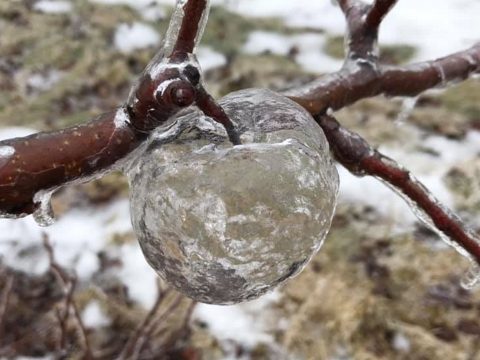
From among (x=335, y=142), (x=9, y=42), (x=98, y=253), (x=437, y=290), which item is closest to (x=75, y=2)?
(x=9, y=42)

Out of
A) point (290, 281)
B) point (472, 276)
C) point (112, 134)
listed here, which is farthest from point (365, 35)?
point (290, 281)

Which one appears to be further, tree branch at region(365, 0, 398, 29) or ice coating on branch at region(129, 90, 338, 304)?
tree branch at region(365, 0, 398, 29)

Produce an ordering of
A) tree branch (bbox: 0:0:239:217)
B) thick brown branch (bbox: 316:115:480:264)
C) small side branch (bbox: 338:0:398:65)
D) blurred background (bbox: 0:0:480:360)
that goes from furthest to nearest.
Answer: blurred background (bbox: 0:0:480:360), small side branch (bbox: 338:0:398:65), thick brown branch (bbox: 316:115:480:264), tree branch (bbox: 0:0:239:217)

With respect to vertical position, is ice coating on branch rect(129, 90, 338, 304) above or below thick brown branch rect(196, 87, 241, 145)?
below

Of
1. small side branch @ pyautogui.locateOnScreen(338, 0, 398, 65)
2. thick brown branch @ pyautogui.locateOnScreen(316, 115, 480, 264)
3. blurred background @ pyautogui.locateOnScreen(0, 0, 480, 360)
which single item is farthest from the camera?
blurred background @ pyautogui.locateOnScreen(0, 0, 480, 360)

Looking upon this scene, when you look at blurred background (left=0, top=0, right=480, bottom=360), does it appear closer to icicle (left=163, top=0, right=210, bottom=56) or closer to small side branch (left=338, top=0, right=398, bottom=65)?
small side branch (left=338, top=0, right=398, bottom=65)

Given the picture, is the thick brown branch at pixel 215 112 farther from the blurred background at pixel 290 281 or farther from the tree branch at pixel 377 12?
the blurred background at pixel 290 281

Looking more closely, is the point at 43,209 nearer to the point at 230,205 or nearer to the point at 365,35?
the point at 230,205

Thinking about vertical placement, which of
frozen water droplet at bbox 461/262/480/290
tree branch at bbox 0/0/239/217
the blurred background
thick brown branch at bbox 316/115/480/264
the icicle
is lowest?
the blurred background

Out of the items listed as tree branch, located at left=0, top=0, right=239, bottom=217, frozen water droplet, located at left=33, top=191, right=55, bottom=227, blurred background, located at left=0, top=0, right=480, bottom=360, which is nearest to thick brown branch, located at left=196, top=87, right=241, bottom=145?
tree branch, located at left=0, top=0, right=239, bottom=217
